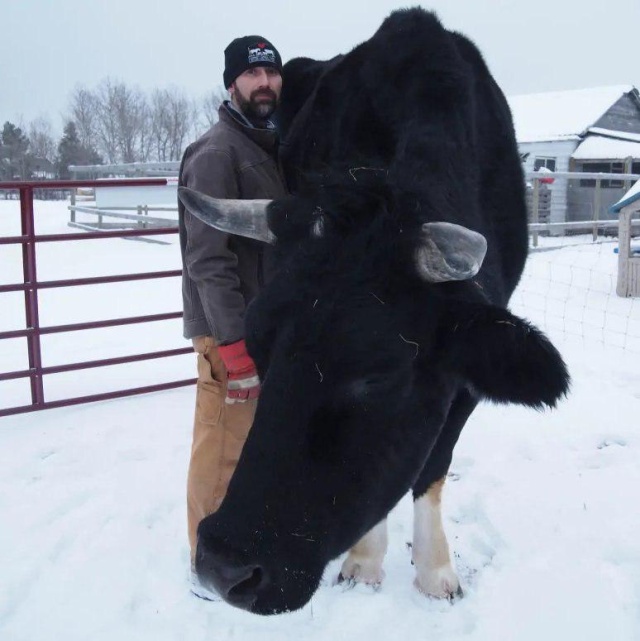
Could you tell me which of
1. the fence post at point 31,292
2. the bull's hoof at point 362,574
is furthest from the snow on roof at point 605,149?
the bull's hoof at point 362,574

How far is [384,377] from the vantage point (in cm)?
222

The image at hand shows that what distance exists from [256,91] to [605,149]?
24254 mm

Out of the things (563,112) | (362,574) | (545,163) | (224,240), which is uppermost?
(563,112)

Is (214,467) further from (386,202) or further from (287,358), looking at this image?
(386,202)

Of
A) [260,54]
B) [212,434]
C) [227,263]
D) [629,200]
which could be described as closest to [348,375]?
[227,263]

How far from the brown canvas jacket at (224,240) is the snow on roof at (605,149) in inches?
926

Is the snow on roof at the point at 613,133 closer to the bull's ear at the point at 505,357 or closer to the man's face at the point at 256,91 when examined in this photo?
the man's face at the point at 256,91

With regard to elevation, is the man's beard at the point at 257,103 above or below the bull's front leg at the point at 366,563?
above

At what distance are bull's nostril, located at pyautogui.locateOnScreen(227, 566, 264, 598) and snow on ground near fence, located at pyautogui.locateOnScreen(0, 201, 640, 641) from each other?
1049mm

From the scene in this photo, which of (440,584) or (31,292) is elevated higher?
(31,292)

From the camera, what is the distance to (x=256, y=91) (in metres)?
3.28

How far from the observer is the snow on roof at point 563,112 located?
25.6 m

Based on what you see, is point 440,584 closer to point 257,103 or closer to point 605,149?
point 257,103

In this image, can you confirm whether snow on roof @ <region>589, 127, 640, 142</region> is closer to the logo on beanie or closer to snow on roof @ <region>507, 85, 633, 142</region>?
snow on roof @ <region>507, 85, 633, 142</region>
